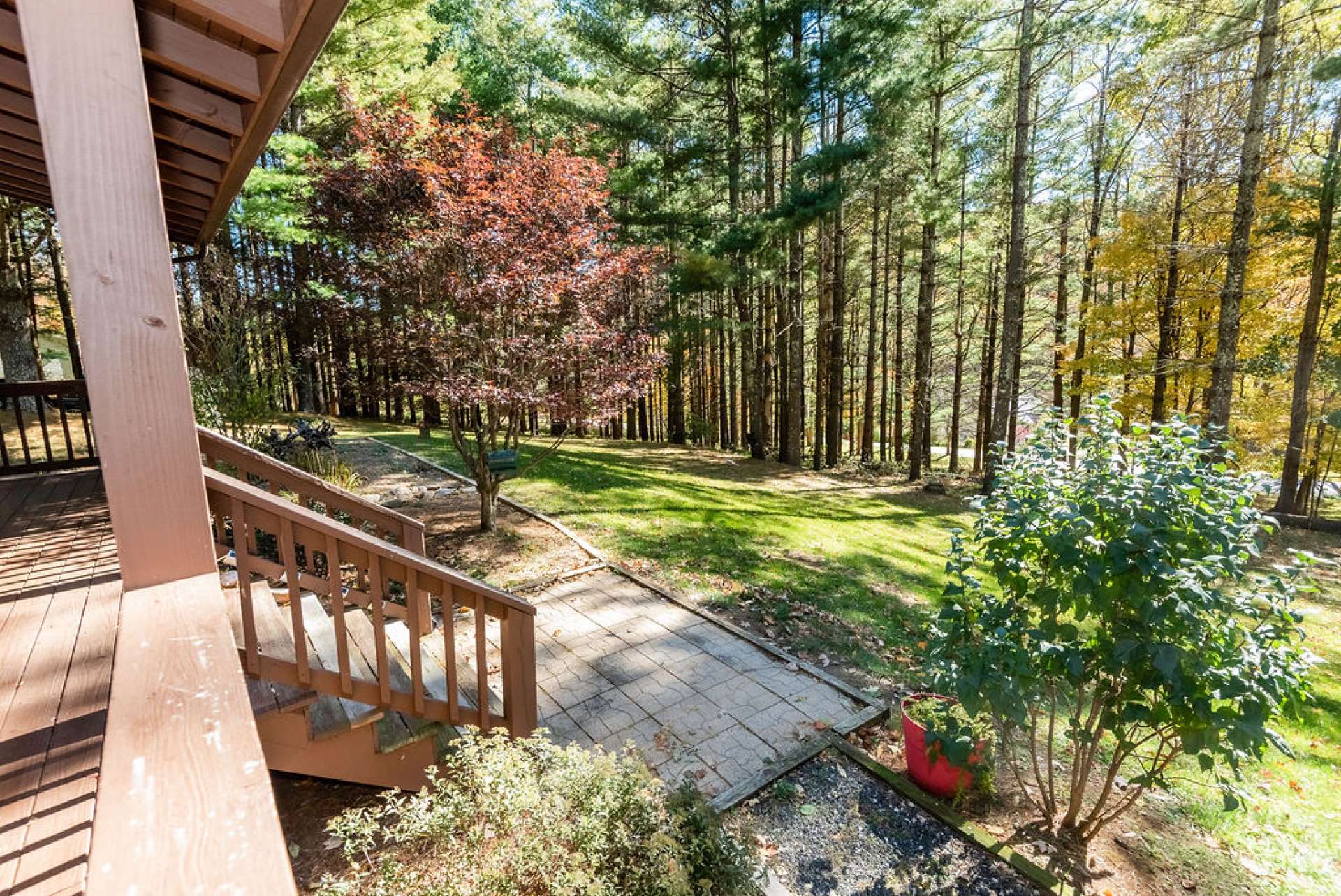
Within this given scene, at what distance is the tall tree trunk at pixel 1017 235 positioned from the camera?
31.4ft

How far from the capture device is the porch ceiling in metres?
1.88

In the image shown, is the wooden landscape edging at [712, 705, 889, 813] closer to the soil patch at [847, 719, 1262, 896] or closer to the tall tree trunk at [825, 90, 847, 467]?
the soil patch at [847, 719, 1262, 896]

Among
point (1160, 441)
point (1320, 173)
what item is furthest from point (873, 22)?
point (1160, 441)

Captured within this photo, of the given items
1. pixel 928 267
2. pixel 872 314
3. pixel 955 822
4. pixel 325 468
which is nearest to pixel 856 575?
pixel 955 822

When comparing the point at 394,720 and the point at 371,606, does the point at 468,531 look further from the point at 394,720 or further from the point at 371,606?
the point at 371,606

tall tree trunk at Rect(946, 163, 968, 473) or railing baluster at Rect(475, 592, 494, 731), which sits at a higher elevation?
tall tree trunk at Rect(946, 163, 968, 473)

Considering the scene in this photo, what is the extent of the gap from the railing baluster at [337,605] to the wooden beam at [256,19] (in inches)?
71.3

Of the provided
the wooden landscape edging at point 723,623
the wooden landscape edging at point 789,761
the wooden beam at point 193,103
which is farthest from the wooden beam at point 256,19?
the wooden landscape edging at point 723,623

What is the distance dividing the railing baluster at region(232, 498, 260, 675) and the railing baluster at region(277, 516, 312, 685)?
0.13 meters

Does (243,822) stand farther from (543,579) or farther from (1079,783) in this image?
(543,579)

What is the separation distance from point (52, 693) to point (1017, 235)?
12.8 meters

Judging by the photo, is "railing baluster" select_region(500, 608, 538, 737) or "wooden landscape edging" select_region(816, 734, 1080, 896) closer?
"wooden landscape edging" select_region(816, 734, 1080, 896)

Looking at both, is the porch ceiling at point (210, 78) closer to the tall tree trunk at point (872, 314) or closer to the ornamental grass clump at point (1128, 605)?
the ornamental grass clump at point (1128, 605)

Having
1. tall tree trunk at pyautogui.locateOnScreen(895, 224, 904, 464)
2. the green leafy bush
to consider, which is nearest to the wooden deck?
the green leafy bush
